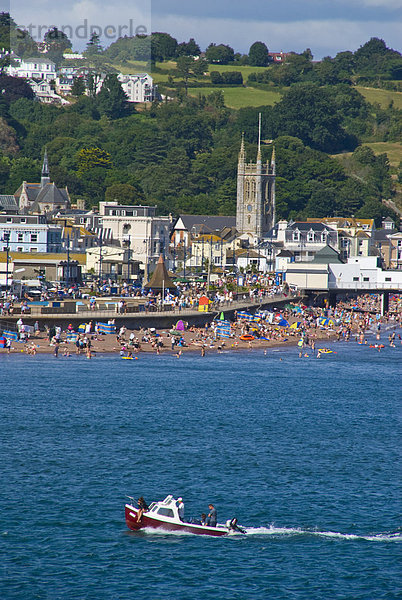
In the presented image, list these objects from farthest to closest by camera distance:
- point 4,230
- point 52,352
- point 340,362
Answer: point 4,230, point 340,362, point 52,352

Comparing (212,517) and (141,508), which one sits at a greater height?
(141,508)

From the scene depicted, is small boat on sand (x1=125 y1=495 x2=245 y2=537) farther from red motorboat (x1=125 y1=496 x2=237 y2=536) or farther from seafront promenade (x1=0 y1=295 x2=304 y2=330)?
seafront promenade (x1=0 y1=295 x2=304 y2=330)

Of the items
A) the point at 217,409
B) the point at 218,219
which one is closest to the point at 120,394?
the point at 217,409

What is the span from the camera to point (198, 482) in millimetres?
45000

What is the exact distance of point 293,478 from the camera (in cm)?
4625

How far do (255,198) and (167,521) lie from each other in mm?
154821

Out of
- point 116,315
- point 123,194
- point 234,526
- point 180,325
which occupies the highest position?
point 123,194

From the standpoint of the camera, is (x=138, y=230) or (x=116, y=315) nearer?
(x=116, y=315)

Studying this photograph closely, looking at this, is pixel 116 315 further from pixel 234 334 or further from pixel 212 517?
pixel 212 517

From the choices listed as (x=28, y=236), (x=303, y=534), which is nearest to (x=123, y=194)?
(x=28, y=236)

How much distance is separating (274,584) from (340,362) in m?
52.2

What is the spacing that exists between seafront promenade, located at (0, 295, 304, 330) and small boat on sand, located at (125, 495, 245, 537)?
46293mm

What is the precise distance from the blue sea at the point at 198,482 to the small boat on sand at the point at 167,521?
394 mm

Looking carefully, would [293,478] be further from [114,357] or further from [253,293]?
[253,293]
